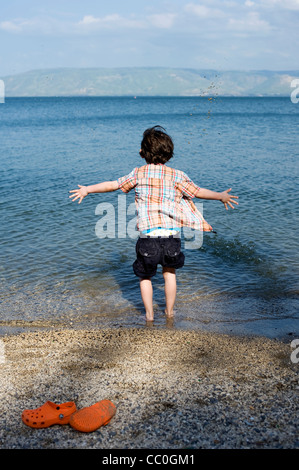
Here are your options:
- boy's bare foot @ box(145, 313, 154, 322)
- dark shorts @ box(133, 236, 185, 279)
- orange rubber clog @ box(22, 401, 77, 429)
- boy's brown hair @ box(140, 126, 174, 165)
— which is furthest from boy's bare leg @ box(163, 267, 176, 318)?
orange rubber clog @ box(22, 401, 77, 429)

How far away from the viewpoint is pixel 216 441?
355 centimetres

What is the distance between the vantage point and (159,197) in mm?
5293

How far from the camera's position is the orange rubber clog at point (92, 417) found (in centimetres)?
368

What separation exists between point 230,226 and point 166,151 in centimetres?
680

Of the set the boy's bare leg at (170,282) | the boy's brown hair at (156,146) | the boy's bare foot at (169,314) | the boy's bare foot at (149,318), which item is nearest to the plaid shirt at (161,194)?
the boy's brown hair at (156,146)

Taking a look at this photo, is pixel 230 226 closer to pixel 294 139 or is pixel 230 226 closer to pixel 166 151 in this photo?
pixel 166 151

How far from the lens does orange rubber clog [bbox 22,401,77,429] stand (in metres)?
3.73

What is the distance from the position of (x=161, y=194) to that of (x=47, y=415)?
273 centimetres

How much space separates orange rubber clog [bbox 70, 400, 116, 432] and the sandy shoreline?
0.06 meters

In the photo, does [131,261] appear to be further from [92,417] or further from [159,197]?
[92,417]

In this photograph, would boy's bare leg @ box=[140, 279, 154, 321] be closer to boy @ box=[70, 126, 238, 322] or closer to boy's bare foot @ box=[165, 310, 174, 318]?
boy @ box=[70, 126, 238, 322]

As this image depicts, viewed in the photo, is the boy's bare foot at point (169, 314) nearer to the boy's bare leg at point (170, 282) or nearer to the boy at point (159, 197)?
the boy's bare leg at point (170, 282)

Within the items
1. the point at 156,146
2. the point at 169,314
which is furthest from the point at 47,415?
the point at 156,146

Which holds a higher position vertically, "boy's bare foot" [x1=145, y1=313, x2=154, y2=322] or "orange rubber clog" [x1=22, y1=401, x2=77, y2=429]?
"orange rubber clog" [x1=22, y1=401, x2=77, y2=429]
